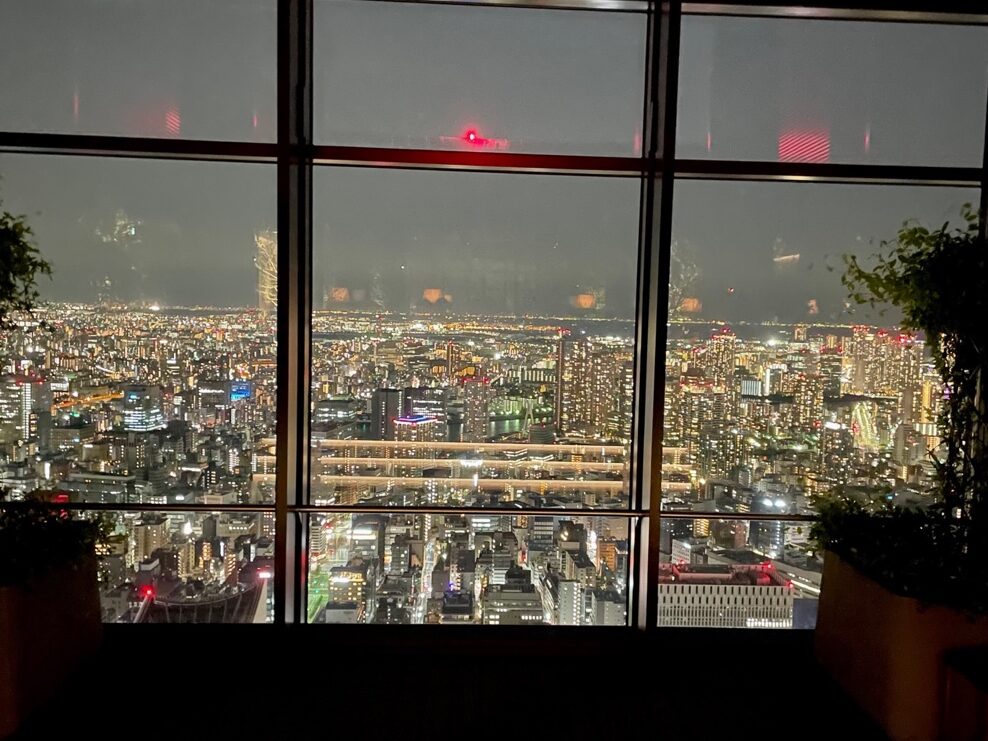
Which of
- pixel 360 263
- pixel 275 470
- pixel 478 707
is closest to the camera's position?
pixel 478 707

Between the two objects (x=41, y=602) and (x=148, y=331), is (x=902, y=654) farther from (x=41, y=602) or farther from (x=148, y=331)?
(x=148, y=331)

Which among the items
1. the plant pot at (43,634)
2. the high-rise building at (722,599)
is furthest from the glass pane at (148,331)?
the high-rise building at (722,599)

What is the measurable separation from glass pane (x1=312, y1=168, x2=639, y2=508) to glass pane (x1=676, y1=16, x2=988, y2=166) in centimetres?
65

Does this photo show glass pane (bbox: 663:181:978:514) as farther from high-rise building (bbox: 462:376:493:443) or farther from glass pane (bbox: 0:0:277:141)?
glass pane (bbox: 0:0:277:141)

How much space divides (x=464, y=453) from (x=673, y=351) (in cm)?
115

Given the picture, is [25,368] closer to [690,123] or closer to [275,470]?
[275,470]

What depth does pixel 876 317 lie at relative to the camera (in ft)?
9.89

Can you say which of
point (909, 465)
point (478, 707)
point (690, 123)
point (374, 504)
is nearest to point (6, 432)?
point (374, 504)

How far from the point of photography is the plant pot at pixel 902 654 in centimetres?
205

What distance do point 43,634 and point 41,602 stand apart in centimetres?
12

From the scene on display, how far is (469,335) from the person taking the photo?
298cm

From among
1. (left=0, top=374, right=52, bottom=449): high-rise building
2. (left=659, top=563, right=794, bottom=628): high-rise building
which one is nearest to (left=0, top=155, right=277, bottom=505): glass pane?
(left=0, top=374, right=52, bottom=449): high-rise building

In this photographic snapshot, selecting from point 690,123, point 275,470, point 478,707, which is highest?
point 690,123

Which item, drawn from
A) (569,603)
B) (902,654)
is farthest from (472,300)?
(902,654)
